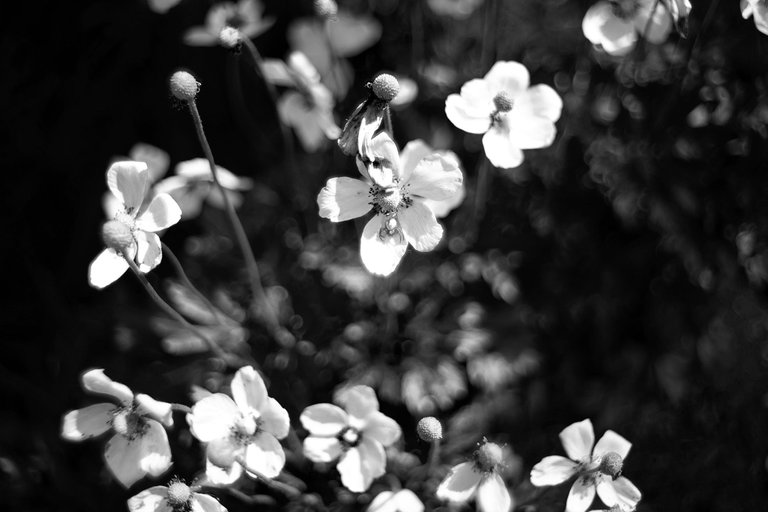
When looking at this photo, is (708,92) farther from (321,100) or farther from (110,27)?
(110,27)

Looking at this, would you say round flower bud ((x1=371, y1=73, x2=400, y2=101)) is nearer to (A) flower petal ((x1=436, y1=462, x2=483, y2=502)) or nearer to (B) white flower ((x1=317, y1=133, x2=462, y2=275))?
(B) white flower ((x1=317, y1=133, x2=462, y2=275))

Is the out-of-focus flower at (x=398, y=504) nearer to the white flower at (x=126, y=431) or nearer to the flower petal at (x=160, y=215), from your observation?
the white flower at (x=126, y=431)

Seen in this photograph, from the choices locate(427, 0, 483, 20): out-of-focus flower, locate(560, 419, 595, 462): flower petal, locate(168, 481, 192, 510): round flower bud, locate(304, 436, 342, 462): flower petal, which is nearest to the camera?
locate(168, 481, 192, 510): round flower bud

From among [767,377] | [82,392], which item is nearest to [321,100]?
[82,392]

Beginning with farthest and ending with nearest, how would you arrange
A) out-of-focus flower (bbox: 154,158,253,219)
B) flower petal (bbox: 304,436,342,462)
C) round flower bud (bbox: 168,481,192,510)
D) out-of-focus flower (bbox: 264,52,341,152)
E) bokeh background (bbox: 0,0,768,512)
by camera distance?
bokeh background (bbox: 0,0,768,512) < out-of-focus flower (bbox: 264,52,341,152) < out-of-focus flower (bbox: 154,158,253,219) < flower petal (bbox: 304,436,342,462) < round flower bud (bbox: 168,481,192,510)

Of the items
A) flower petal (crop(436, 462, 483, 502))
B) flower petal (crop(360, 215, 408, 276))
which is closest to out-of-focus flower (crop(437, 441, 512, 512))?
flower petal (crop(436, 462, 483, 502))
